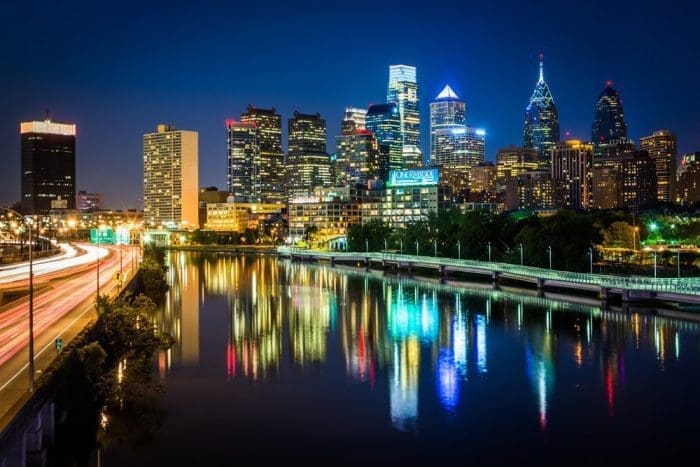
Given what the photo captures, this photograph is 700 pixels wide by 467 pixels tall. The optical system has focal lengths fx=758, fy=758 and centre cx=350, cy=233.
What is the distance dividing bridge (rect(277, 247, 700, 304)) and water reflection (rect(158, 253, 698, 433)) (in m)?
4.20

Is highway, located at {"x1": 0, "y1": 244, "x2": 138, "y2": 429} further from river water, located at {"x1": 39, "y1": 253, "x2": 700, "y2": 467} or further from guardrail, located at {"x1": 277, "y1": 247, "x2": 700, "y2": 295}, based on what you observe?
guardrail, located at {"x1": 277, "y1": 247, "x2": 700, "y2": 295}

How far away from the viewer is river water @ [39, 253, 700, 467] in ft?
108

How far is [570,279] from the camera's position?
267ft

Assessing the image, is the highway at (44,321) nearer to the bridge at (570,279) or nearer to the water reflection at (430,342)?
the water reflection at (430,342)

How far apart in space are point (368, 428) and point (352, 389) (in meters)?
7.23

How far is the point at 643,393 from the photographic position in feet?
135

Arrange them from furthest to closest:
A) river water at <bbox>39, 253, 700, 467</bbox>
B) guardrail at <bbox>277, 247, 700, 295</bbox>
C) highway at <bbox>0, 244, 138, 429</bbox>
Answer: guardrail at <bbox>277, 247, 700, 295</bbox> → river water at <bbox>39, 253, 700, 467</bbox> → highway at <bbox>0, 244, 138, 429</bbox>

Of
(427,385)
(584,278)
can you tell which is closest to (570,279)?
(584,278)

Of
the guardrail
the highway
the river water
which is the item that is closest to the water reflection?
the river water

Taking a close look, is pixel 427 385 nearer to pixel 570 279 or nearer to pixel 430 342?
pixel 430 342

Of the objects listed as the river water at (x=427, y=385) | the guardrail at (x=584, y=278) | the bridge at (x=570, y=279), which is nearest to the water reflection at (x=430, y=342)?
the river water at (x=427, y=385)

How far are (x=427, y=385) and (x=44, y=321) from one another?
23044mm

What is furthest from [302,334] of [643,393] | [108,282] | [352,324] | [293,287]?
[293,287]

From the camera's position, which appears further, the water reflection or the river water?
the water reflection
